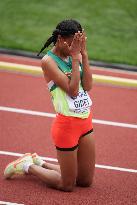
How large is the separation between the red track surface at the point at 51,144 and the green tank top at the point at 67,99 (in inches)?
39.5

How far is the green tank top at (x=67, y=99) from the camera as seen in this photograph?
5.75m

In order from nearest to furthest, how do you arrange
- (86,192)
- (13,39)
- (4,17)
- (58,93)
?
(58,93), (86,192), (13,39), (4,17)

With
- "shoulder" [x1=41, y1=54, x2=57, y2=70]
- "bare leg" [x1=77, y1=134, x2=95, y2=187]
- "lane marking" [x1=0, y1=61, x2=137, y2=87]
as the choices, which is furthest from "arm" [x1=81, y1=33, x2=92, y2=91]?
"lane marking" [x1=0, y1=61, x2=137, y2=87]

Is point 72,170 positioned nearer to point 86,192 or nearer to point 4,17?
point 86,192

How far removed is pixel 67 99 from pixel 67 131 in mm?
360

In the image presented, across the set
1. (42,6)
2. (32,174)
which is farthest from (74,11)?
(32,174)

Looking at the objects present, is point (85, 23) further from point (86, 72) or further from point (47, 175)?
point (86, 72)

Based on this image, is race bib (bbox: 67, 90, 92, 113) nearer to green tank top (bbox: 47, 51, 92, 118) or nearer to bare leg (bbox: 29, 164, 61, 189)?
green tank top (bbox: 47, 51, 92, 118)

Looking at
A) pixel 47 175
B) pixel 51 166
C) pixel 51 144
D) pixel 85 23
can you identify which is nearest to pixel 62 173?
pixel 47 175

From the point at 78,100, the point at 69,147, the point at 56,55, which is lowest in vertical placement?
the point at 69,147

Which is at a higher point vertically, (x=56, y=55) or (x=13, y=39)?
(x=56, y=55)

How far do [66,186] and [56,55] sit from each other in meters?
1.50

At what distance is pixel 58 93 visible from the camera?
227 inches

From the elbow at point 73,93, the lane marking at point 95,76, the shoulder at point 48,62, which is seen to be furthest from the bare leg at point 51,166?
the lane marking at point 95,76
